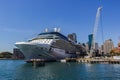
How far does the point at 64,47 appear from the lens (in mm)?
185875

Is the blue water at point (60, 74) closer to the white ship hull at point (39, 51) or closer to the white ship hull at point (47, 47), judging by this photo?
the white ship hull at point (39, 51)

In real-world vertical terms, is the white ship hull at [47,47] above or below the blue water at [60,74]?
above

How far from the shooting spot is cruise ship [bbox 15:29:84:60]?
142 metres

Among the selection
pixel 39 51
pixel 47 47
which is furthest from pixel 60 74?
pixel 47 47

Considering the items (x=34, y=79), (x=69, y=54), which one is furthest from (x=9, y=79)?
(x=69, y=54)

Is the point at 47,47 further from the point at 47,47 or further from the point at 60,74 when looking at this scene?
the point at 60,74

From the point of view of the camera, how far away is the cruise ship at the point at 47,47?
142238 millimetres

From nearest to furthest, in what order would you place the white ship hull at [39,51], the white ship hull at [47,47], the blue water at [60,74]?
the blue water at [60,74] → the white ship hull at [39,51] → the white ship hull at [47,47]

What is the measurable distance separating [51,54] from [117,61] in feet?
156

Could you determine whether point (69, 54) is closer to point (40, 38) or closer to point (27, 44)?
point (40, 38)

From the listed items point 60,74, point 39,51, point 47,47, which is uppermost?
point 47,47

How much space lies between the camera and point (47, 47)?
154 m

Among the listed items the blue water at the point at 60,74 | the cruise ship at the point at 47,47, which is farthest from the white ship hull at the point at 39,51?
the blue water at the point at 60,74

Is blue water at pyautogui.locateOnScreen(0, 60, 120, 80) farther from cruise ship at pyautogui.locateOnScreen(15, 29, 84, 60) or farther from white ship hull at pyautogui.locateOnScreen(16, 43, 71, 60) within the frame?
cruise ship at pyautogui.locateOnScreen(15, 29, 84, 60)
